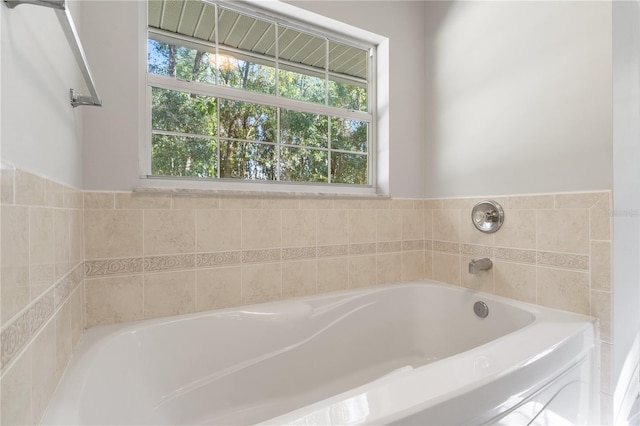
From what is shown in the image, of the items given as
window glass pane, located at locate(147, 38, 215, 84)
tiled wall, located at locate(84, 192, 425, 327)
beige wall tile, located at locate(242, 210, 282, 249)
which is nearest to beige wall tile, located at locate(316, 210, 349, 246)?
tiled wall, located at locate(84, 192, 425, 327)

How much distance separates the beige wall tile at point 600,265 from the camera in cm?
123

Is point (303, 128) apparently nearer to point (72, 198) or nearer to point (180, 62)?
point (180, 62)

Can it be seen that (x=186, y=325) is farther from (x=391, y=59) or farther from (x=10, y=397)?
(x=391, y=59)

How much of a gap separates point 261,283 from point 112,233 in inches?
26.8

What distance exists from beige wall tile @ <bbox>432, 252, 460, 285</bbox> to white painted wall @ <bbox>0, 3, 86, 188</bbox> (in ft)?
6.23

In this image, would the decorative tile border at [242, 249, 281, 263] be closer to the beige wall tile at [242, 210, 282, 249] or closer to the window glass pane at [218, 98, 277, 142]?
the beige wall tile at [242, 210, 282, 249]

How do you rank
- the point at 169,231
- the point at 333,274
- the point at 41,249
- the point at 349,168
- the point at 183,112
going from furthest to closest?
the point at 349,168 < the point at 333,274 < the point at 183,112 < the point at 169,231 < the point at 41,249

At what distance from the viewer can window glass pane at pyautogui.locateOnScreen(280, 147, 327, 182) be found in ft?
5.81

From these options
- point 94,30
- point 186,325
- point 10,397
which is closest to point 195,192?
point 186,325

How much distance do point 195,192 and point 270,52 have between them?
97cm

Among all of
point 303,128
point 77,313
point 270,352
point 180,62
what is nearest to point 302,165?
point 303,128

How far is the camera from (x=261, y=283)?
4.99 feet

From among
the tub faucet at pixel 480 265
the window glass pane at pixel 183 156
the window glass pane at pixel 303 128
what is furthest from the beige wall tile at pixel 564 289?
the window glass pane at pixel 183 156

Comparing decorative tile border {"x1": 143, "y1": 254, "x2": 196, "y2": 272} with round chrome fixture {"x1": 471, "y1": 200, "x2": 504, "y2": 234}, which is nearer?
decorative tile border {"x1": 143, "y1": 254, "x2": 196, "y2": 272}
